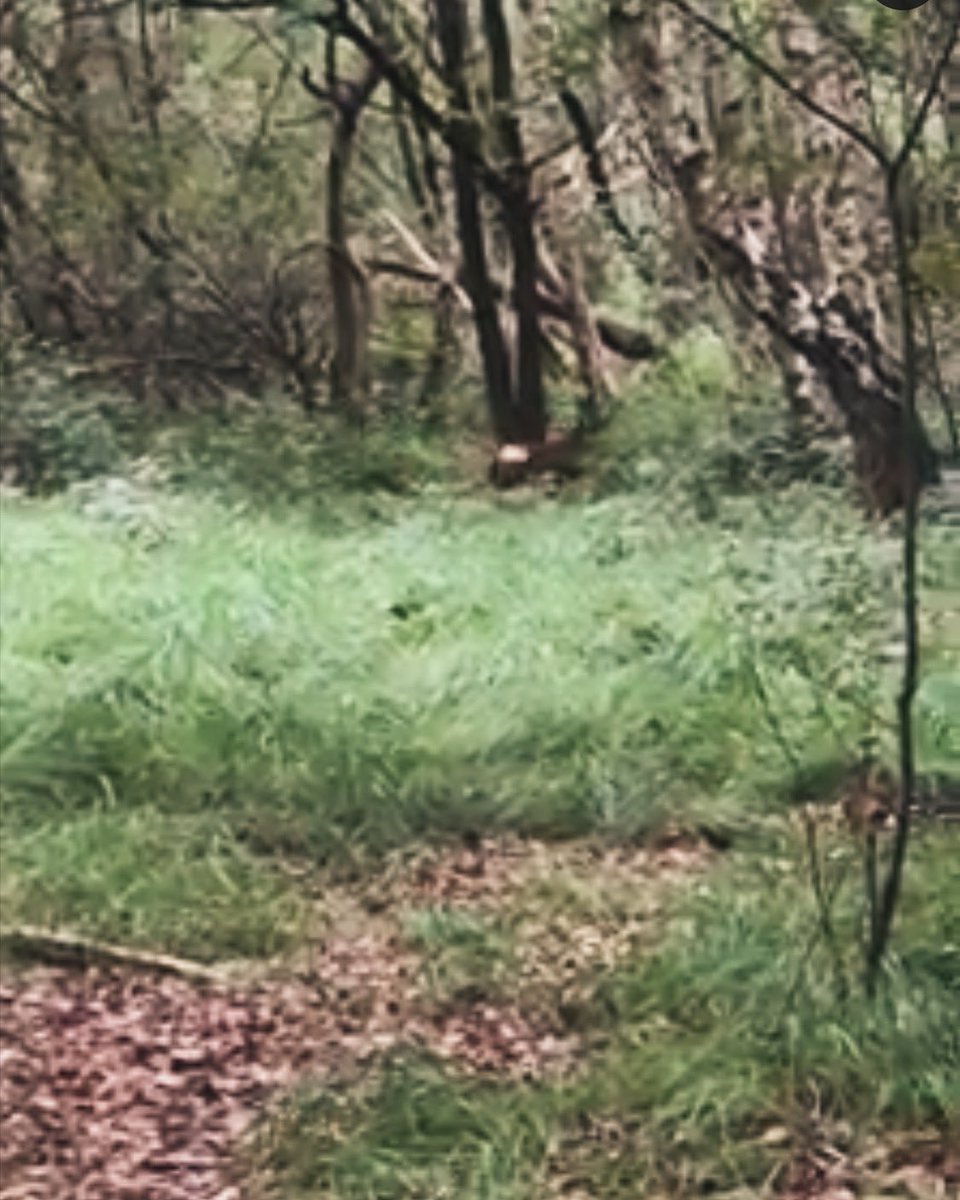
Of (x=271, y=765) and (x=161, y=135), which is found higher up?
(x=161, y=135)

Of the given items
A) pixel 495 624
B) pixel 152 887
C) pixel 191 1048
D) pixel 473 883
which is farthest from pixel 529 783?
pixel 495 624

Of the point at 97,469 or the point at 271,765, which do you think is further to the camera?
the point at 97,469

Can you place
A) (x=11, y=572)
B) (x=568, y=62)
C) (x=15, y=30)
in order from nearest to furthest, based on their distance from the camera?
(x=11, y=572), (x=568, y=62), (x=15, y=30)

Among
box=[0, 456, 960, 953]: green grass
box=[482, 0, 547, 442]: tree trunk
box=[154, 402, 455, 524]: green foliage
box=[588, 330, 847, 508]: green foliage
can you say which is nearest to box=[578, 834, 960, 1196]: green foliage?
box=[0, 456, 960, 953]: green grass

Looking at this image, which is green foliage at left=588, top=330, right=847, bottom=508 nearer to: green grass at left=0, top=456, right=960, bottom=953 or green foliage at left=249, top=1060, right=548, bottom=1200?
green grass at left=0, top=456, right=960, bottom=953

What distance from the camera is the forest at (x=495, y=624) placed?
15.9ft

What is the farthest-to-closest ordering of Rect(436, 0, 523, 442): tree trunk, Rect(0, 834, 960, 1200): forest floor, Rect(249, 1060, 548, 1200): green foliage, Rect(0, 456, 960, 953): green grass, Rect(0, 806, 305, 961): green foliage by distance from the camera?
Rect(436, 0, 523, 442): tree trunk
Rect(0, 456, 960, 953): green grass
Rect(0, 806, 305, 961): green foliage
Rect(0, 834, 960, 1200): forest floor
Rect(249, 1060, 548, 1200): green foliage

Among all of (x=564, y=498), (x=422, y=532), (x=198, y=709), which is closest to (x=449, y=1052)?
(x=198, y=709)

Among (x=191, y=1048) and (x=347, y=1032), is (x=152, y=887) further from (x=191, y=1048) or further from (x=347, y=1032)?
(x=347, y=1032)

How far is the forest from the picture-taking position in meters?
4.85

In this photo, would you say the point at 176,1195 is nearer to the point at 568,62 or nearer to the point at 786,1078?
the point at 786,1078

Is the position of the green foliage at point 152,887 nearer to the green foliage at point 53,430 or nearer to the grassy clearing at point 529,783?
the grassy clearing at point 529,783

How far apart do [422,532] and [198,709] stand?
4747mm

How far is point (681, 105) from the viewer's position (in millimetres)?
13789
